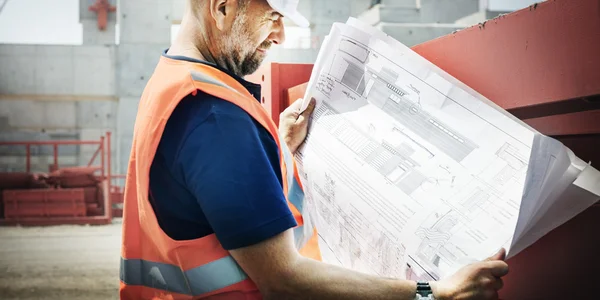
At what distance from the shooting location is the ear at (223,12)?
935mm

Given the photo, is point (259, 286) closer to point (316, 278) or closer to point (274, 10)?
point (316, 278)

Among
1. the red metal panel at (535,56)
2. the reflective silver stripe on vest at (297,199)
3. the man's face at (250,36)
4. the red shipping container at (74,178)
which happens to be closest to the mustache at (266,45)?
the man's face at (250,36)

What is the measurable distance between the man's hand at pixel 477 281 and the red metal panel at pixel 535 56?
0.21m

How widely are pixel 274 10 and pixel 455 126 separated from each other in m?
0.38

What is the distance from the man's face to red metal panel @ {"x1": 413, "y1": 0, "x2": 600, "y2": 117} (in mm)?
312

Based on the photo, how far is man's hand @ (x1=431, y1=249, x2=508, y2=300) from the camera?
0.73 meters

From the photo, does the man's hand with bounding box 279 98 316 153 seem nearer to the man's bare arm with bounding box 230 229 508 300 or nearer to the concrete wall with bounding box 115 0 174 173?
the man's bare arm with bounding box 230 229 508 300

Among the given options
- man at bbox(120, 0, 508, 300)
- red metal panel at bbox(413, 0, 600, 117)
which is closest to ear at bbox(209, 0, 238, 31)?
man at bbox(120, 0, 508, 300)

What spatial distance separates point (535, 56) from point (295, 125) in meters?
0.51

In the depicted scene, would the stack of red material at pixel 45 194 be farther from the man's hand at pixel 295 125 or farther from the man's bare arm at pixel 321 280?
the man's bare arm at pixel 321 280

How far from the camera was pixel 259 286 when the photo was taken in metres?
0.81

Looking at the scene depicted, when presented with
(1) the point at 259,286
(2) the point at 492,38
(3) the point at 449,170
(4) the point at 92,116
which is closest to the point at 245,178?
(1) the point at 259,286

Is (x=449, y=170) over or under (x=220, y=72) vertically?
under

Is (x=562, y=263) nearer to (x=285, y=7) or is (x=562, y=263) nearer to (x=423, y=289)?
(x=423, y=289)
